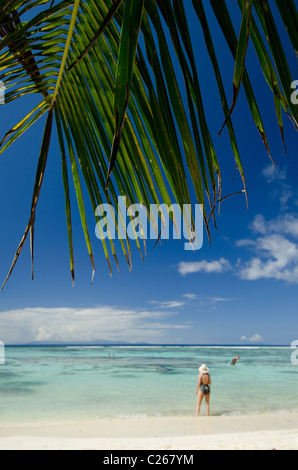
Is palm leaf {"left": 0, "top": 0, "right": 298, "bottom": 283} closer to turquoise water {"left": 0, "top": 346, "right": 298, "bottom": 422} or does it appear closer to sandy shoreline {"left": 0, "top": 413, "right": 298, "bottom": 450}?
sandy shoreline {"left": 0, "top": 413, "right": 298, "bottom": 450}

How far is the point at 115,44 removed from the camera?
702 mm

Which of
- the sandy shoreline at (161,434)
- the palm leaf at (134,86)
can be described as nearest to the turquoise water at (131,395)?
the sandy shoreline at (161,434)

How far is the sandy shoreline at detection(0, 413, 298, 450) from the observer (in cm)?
714

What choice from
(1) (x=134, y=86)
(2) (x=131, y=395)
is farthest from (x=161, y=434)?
(1) (x=134, y=86)

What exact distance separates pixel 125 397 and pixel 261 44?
14.7 meters

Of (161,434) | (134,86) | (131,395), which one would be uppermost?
(131,395)

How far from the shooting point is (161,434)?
860 cm

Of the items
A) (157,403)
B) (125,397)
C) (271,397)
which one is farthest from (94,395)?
(271,397)

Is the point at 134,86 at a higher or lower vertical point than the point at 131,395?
lower

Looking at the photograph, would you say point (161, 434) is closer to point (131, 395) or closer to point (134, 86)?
point (131, 395)

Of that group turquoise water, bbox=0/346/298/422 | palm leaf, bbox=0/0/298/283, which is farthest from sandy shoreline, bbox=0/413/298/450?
palm leaf, bbox=0/0/298/283

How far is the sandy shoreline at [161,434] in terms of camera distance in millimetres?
7145

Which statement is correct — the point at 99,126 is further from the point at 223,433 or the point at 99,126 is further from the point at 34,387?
the point at 34,387

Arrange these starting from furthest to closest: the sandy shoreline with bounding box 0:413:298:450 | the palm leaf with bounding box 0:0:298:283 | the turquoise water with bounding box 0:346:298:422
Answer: the turquoise water with bounding box 0:346:298:422 → the sandy shoreline with bounding box 0:413:298:450 → the palm leaf with bounding box 0:0:298:283
